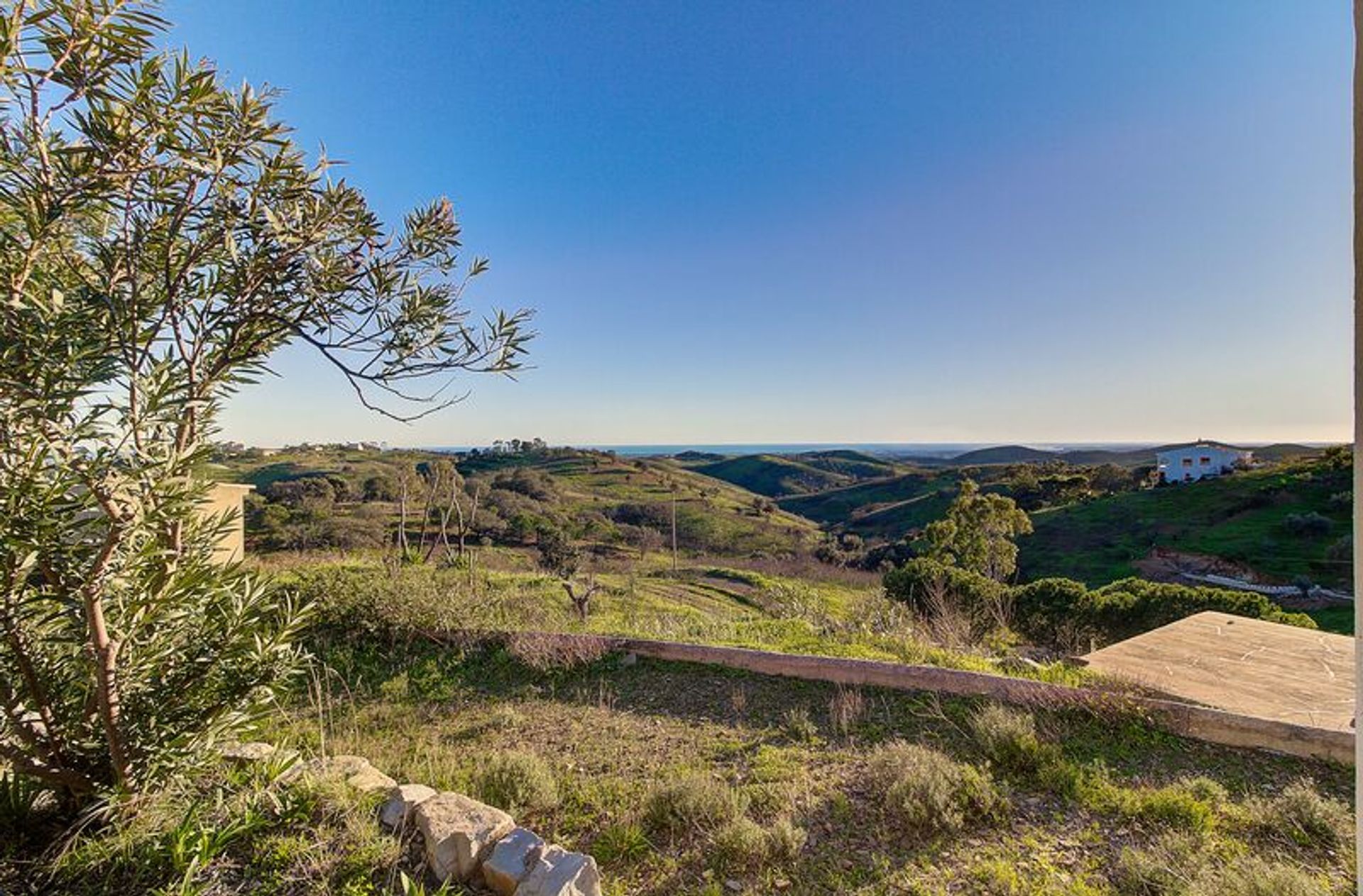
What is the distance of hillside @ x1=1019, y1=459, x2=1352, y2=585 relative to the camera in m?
19.0

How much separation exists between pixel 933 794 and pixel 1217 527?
29658mm

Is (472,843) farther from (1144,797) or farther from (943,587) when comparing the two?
(943,587)

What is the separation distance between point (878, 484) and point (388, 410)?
176 feet

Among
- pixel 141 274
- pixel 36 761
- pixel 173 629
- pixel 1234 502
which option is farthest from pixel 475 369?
pixel 1234 502

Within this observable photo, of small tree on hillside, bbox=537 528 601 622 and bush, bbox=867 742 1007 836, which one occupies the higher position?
bush, bbox=867 742 1007 836

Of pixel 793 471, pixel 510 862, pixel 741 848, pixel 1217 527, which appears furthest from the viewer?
pixel 793 471

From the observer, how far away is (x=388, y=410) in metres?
2.40

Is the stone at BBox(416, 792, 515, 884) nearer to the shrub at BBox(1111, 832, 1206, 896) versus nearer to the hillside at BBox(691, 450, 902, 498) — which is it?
the shrub at BBox(1111, 832, 1206, 896)

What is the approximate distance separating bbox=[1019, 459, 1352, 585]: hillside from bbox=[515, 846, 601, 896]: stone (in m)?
23.2

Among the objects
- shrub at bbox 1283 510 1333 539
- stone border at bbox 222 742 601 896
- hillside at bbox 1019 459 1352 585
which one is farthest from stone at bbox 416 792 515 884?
shrub at bbox 1283 510 1333 539

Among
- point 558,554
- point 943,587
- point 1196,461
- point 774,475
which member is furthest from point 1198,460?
point 558,554

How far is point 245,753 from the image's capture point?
8.77 ft

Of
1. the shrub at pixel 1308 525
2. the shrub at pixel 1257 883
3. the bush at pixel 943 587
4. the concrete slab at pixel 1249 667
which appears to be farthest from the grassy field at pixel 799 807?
the shrub at pixel 1308 525

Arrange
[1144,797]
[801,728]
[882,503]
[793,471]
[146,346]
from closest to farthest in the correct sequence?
[146,346], [1144,797], [801,728], [882,503], [793,471]
